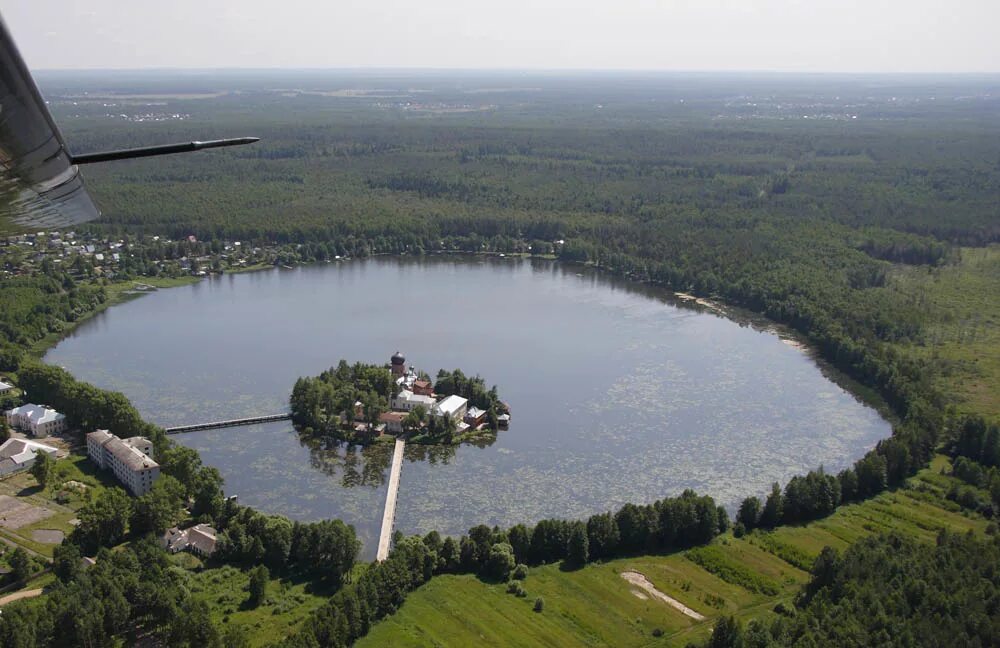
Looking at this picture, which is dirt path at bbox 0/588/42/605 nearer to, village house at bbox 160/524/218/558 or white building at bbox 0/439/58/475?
village house at bbox 160/524/218/558

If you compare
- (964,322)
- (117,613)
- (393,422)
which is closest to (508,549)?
(117,613)

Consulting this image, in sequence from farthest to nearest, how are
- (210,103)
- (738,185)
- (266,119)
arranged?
(210,103), (266,119), (738,185)

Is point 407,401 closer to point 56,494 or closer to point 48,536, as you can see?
point 56,494

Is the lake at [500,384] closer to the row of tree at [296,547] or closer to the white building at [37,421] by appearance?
the row of tree at [296,547]

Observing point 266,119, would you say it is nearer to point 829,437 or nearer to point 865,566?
point 829,437

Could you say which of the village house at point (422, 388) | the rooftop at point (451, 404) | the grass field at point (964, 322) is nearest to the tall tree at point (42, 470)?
the rooftop at point (451, 404)

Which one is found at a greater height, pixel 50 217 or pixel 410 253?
pixel 50 217

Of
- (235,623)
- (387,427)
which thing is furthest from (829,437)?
(235,623)
